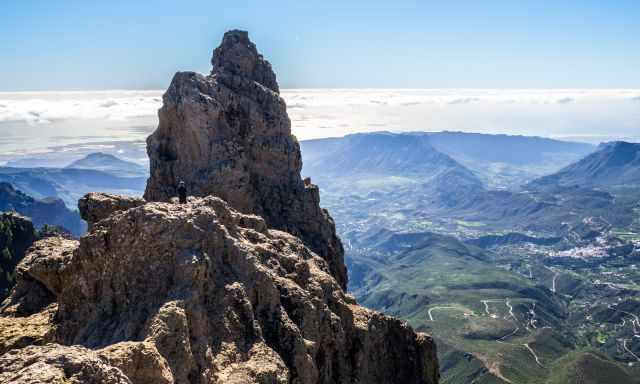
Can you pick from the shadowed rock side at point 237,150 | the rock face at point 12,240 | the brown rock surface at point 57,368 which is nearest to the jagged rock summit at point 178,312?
the brown rock surface at point 57,368

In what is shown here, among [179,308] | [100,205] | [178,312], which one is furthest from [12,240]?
[178,312]

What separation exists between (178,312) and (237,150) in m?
37.4

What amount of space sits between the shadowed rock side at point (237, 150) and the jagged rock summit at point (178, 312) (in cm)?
1585

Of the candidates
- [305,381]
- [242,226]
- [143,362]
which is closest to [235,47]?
[242,226]

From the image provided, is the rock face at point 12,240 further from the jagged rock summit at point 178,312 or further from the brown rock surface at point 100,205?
the jagged rock summit at point 178,312

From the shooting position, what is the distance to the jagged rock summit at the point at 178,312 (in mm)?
21078

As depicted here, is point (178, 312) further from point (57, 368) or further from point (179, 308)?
point (57, 368)

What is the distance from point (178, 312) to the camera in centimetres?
2488

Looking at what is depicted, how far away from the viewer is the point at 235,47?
75.4 m

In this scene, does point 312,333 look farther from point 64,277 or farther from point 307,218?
point 307,218

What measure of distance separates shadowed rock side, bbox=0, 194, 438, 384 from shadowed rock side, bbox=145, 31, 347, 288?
2152 centimetres

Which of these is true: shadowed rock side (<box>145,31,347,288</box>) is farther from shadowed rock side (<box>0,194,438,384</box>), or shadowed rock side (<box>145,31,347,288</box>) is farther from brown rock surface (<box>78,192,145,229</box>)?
shadowed rock side (<box>0,194,438,384</box>)

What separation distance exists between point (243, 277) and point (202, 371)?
25.4 ft

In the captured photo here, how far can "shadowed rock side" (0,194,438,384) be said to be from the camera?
23734 mm
